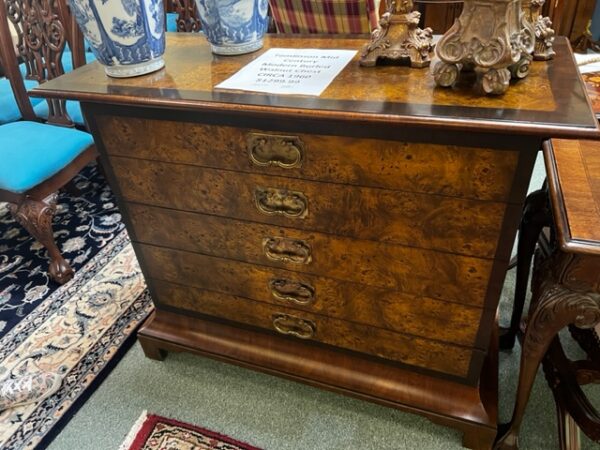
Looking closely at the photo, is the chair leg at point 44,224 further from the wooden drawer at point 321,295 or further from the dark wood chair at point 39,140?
the wooden drawer at point 321,295

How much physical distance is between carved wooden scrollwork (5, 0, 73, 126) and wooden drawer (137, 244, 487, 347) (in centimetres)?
101

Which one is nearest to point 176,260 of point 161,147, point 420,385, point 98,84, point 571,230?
point 161,147

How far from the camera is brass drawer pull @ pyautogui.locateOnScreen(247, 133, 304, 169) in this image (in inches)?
31.4

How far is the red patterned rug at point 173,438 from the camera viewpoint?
109 centimetres

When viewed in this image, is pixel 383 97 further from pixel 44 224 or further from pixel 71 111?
pixel 71 111

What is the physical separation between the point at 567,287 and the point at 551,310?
2.2 inches

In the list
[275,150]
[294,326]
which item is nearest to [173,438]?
[294,326]

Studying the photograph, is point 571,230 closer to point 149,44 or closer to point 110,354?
point 149,44

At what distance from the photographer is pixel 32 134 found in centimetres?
162

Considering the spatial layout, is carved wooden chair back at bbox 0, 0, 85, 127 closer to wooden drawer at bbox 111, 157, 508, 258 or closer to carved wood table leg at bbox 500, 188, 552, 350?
wooden drawer at bbox 111, 157, 508, 258

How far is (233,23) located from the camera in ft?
3.05

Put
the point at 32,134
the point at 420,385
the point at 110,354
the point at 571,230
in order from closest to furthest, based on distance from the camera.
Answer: the point at 571,230
the point at 420,385
the point at 110,354
the point at 32,134

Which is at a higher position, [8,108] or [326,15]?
[326,15]

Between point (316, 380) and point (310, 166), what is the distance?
568 millimetres
